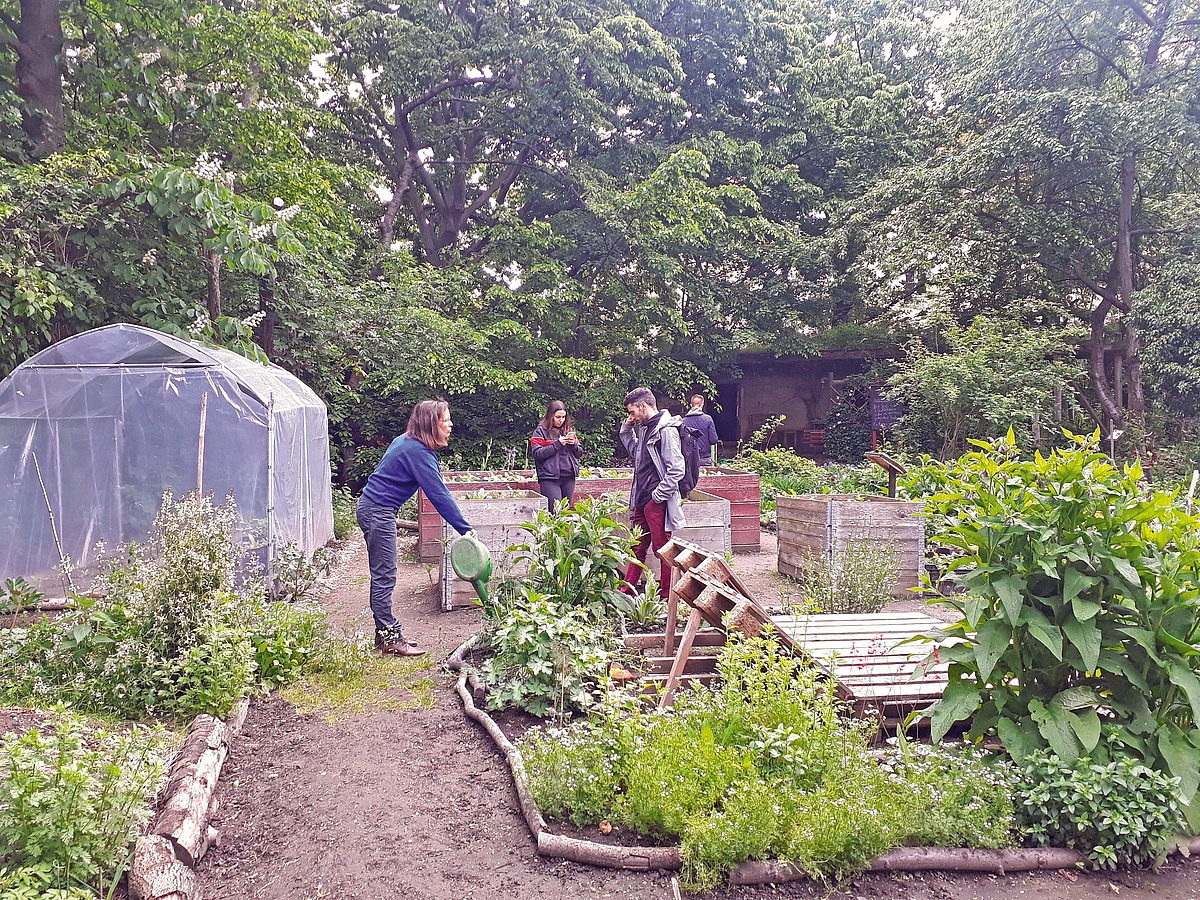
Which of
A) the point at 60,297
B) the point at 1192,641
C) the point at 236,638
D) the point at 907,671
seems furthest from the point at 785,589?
the point at 60,297

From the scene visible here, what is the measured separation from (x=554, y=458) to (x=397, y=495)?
285cm

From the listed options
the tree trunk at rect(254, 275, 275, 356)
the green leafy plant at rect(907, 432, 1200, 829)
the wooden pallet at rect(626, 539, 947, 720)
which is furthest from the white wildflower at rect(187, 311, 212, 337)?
the green leafy plant at rect(907, 432, 1200, 829)

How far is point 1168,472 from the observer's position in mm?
13625

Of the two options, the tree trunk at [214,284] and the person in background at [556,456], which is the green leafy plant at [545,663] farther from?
the tree trunk at [214,284]

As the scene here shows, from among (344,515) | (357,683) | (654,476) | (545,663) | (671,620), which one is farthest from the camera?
(344,515)

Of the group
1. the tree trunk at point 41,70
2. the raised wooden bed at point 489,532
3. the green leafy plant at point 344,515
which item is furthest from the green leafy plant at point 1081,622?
the tree trunk at point 41,70

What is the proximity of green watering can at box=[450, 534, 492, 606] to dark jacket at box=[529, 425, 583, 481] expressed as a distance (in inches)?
103

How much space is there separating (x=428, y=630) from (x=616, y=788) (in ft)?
12.0

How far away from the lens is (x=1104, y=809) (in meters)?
2.79

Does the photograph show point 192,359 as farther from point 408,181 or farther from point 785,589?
point 408,181

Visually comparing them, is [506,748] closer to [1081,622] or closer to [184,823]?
[184,823]

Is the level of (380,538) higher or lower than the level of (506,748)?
higher

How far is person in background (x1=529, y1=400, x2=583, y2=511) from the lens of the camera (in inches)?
324

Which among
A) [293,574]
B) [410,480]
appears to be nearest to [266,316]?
[293,574]
